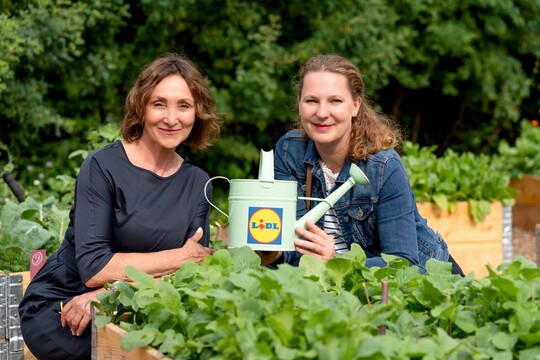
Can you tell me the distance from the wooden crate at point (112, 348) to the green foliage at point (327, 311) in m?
0.03

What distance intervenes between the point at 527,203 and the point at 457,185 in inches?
63.8

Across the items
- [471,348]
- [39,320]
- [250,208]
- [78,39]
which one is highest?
[78,39]

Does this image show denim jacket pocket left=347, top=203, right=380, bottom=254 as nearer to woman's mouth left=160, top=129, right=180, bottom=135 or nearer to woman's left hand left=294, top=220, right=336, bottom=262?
woman's left hand left=294, top=220, right=336, bottom=262

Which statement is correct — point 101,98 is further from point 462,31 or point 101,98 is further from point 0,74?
point 462,31

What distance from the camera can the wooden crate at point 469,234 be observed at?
18.9ft

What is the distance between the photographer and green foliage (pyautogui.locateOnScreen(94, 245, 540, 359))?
6.08 feet

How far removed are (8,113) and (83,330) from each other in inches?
128

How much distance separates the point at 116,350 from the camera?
2.41 meters

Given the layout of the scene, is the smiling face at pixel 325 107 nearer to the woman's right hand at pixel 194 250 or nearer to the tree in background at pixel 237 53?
the woman's right hand at pixel 194 250

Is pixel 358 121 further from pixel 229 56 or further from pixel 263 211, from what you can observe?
pixel 229 56

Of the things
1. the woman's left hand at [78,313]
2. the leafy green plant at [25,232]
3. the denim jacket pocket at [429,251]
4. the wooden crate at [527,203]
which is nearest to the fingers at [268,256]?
the woman's left hand at [78,313]

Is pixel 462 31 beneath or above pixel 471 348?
above

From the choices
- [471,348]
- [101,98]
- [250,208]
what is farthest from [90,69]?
[471,348]

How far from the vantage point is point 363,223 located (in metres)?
3.31
